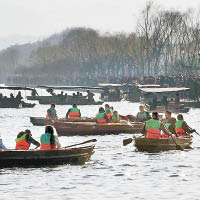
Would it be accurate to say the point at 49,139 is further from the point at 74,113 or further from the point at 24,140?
the point at 74,113

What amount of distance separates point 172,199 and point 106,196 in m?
2.07

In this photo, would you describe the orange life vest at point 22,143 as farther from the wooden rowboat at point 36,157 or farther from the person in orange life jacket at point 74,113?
the person in orange life jacket at point 74,113

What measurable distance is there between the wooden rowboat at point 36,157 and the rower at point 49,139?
199 millimetres

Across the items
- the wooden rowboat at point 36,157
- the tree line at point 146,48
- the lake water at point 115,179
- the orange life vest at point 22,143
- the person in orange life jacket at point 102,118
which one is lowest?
the lake water at point 115,179

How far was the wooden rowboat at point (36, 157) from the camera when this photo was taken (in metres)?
27.8

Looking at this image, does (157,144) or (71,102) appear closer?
(157,144)

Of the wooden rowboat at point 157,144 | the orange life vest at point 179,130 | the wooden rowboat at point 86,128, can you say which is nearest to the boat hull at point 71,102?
the wooden rowboat at point 86,128

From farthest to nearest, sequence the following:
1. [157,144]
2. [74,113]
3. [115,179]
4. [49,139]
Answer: [74,113] → [157,144] → [49,139] → [115,179]

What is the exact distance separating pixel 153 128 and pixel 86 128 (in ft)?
41.5

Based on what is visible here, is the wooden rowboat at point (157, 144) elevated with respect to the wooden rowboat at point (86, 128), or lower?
lower

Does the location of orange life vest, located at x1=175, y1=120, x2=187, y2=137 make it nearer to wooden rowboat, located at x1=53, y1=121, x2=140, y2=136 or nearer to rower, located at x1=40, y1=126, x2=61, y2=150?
rower, located at x1=40, y1=126, x2=61, y2=150

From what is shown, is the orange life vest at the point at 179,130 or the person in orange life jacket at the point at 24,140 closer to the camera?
the person in orange life jacket at the point at 24,140

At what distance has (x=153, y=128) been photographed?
33.2 metres

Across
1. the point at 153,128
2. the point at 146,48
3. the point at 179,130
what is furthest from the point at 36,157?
the point at 146,48
